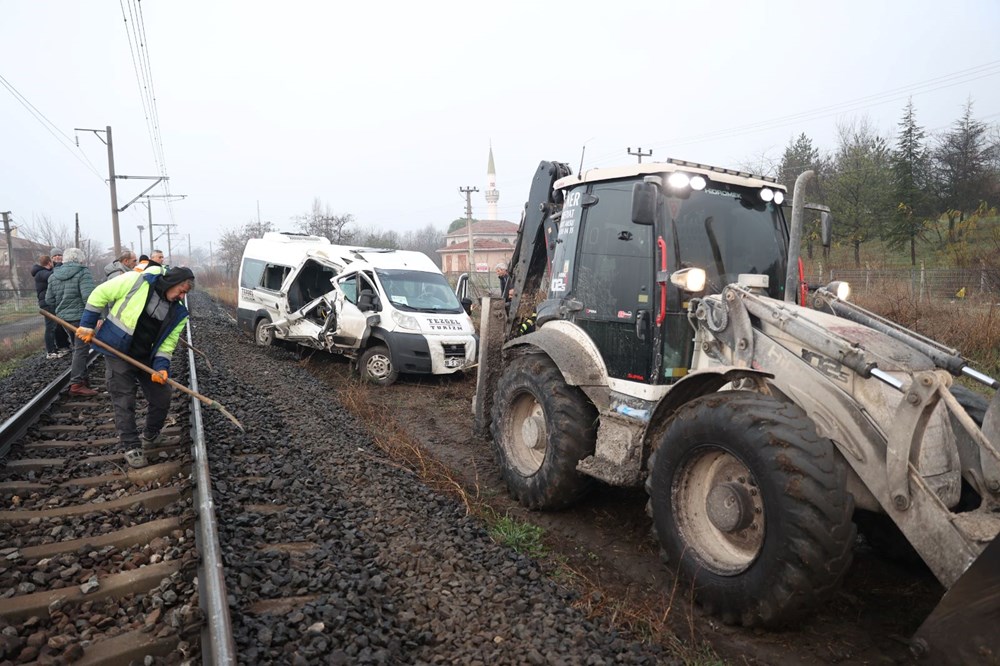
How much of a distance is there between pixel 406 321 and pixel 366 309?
801mm

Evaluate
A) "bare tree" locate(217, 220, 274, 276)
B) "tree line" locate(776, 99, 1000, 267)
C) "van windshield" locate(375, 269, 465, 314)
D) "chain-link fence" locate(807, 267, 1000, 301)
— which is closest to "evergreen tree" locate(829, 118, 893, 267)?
"tree line" locate(776, 99, 1000, 267)

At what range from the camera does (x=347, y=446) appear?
631 cm

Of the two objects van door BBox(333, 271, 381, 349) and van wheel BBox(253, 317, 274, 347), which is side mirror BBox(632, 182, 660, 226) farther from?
van wheel BBox(253, 317, 274, 347)

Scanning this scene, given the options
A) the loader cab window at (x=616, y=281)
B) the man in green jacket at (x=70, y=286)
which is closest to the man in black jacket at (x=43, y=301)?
the man in green jacket at (x=70, y=286)

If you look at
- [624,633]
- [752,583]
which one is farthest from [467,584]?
[752,583]

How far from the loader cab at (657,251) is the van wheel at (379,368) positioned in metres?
5.85

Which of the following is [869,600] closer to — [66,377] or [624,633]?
[624,633]

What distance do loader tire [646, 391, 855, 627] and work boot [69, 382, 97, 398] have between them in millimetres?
7517

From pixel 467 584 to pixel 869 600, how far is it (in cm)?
247

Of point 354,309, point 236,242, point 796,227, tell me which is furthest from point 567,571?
point 236,242

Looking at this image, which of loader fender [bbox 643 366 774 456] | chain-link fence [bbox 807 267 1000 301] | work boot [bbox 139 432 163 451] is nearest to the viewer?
loader fender [bbox 643 366 774 456]

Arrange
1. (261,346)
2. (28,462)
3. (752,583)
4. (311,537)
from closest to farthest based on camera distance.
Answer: (752,583), (311,537), (28,462), (261,346)

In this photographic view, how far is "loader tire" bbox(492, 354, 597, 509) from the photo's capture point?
4.70m

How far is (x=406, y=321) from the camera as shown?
10516mm
